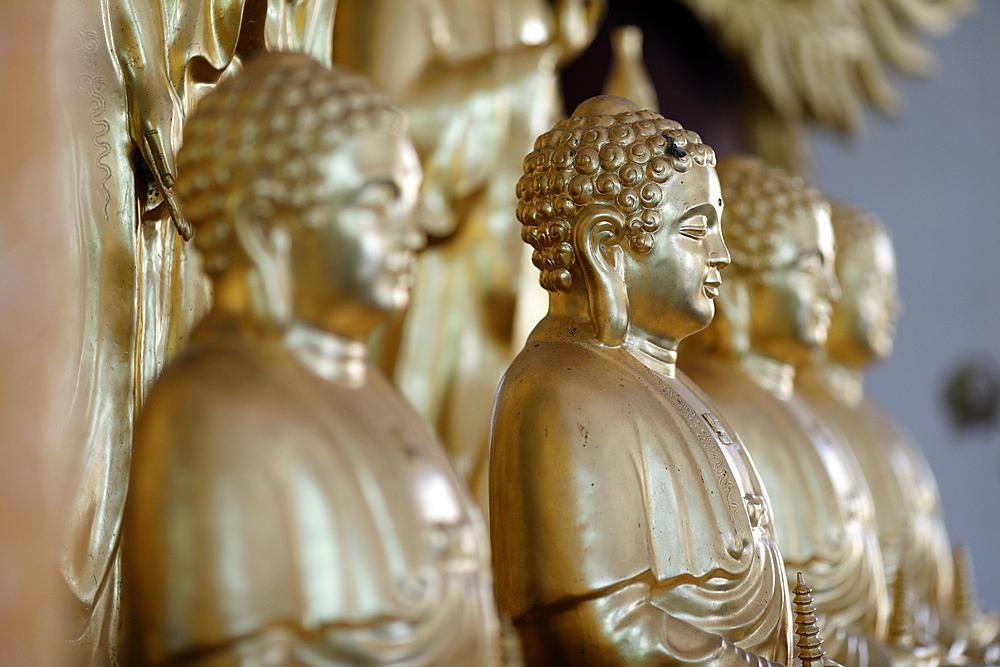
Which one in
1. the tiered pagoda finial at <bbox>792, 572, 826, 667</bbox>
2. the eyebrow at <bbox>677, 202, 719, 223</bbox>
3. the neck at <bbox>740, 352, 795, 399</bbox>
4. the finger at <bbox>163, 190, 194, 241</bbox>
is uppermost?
the finger at <bbox>163, 190, 194, 241</bbox>

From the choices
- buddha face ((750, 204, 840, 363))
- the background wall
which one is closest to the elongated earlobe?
buddha face ((750, 204, 840, 363))

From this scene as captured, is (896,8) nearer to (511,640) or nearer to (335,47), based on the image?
(335,47)

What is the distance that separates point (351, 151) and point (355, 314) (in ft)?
0.59

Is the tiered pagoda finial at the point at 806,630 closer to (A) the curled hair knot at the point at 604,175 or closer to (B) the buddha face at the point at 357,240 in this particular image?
(A) the curled hair knot at the point at 604,175

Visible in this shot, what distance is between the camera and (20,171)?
1.45 meters

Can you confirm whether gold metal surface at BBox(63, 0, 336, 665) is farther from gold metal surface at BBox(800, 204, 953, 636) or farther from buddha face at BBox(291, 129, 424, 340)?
gold metal surface at BBox(800, 204, 953, 636)

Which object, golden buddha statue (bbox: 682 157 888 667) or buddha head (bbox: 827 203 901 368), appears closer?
golden buddha statue (bbox: 682 157 888 667)

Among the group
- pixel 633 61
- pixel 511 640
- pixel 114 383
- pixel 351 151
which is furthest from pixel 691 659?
pixel 633 61

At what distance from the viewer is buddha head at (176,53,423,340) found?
1.27m

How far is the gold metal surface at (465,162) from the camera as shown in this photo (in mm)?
2717

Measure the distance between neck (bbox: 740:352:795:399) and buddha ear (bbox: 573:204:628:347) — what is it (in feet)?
2.29

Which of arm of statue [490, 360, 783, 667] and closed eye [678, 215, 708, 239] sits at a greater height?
closed eye [678, 215, 708, 239]

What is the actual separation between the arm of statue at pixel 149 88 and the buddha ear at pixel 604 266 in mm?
635

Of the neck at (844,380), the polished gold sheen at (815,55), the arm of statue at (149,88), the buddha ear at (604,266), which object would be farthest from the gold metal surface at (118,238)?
the polished gold sheen at (815,55)
